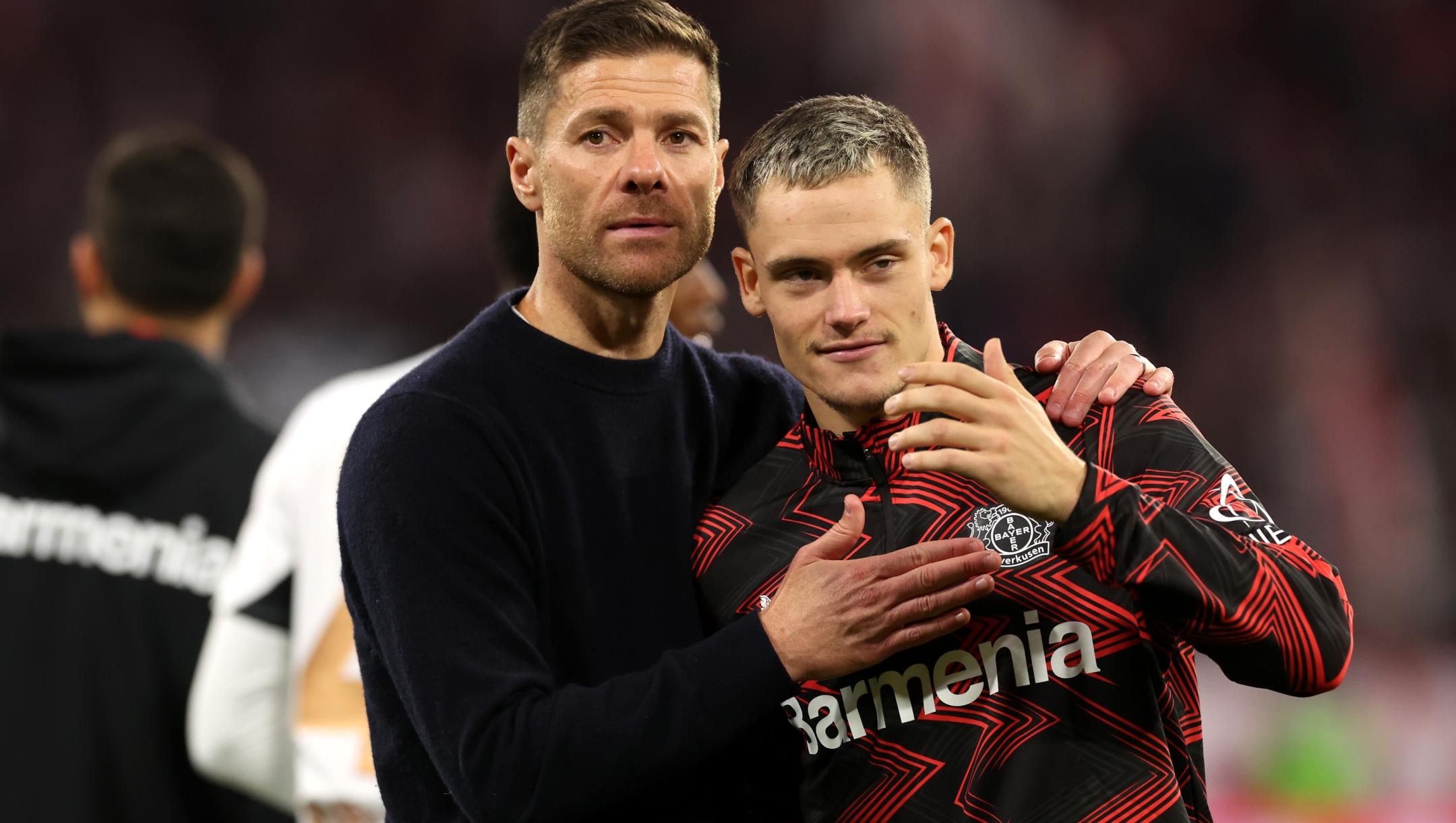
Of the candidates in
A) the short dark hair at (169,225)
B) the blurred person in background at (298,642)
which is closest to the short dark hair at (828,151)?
the blurred person in background at (298,642)

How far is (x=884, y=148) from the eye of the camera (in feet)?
8.37

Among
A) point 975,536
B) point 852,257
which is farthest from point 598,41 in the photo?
point 975,536

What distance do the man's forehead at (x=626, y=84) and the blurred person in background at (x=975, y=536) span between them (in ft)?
0.64

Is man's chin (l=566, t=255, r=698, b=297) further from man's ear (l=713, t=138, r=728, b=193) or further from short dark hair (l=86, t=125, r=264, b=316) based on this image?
short dark hair (l=86, t=125, r=264, b=316)

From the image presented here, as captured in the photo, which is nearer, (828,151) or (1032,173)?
(828,151)

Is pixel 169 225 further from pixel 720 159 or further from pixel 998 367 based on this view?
pixel 998 367

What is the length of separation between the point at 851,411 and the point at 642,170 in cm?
57

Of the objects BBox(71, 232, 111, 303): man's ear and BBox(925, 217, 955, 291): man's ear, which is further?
BBox(71, 232, 111, 303): man's ear

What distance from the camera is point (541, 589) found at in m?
2.44

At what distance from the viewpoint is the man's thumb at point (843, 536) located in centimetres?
221

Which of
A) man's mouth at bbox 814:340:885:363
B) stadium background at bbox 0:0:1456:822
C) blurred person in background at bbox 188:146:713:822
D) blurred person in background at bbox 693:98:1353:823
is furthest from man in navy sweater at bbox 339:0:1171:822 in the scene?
stadium background at bbox 0:0:1456:822

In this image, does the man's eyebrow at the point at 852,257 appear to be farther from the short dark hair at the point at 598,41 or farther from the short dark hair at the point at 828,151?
the short dark hair at the point at 598,41

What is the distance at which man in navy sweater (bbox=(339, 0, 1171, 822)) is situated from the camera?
86.5 inches

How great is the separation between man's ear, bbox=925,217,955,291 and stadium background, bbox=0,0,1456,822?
6391 mm
